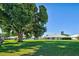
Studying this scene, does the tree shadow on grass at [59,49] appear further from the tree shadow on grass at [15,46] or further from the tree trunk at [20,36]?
the tree trunk at [20,36]

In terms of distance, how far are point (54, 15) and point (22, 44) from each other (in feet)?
2.05

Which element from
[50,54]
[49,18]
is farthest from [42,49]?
[49,18]

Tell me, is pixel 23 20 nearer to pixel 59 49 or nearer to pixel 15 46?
pixel 15 46

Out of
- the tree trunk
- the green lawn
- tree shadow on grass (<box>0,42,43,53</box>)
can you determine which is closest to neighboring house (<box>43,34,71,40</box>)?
the green lawn

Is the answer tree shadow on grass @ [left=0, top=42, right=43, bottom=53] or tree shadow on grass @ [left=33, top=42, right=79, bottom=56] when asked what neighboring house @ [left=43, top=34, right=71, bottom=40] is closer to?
tree shadow on grass @ [left=33, top=42, right=79, bottom=56]

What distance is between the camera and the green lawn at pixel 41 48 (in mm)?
4879

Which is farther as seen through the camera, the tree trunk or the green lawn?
the tree trunk

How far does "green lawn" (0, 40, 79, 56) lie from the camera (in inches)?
192

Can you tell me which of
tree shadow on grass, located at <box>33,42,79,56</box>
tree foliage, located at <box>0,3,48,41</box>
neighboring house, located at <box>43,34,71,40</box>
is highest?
tree foliage, located at <box>0,3,48,41</box>

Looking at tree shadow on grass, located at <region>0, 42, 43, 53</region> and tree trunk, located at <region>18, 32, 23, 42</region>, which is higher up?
tree trunk, located at <region>18, 32, 23, 42</region>

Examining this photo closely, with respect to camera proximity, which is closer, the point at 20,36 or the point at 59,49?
the point at 59,49

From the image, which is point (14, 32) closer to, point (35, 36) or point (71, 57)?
point (35, 36)

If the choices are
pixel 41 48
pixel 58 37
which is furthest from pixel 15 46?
pixel 58 37

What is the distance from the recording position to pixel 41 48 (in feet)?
16.3
